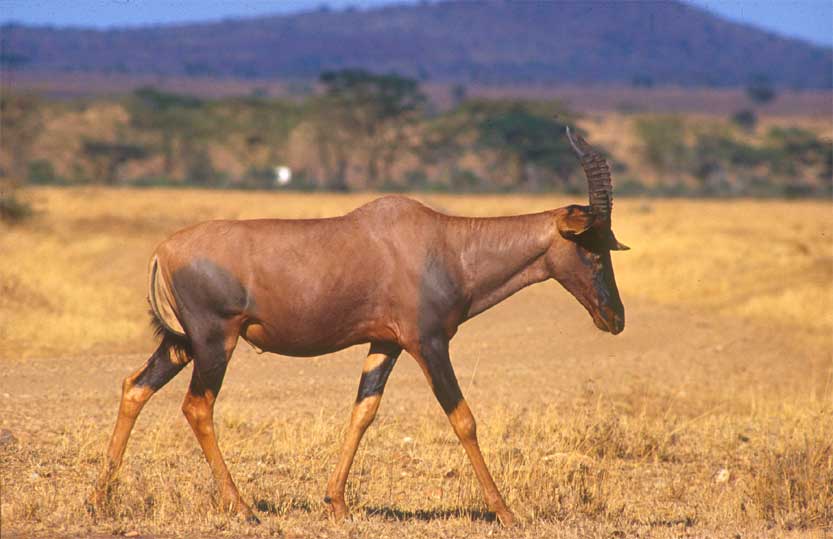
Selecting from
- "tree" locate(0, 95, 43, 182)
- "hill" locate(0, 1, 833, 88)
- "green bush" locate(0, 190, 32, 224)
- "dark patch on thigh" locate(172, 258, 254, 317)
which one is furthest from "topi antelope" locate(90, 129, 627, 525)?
"hill" locate(0, 1, 833, 88)

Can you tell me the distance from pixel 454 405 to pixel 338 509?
0.89 metres

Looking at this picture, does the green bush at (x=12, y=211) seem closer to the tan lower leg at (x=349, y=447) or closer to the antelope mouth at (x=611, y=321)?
the tan lower leg at (x=349, y=447)

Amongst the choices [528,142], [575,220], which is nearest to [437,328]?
[575,220]

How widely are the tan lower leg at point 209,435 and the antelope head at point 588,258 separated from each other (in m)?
2.12

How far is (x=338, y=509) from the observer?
7809 mm

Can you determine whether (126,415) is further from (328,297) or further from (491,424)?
(491,424)

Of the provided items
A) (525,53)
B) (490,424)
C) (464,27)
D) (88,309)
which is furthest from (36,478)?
(464,27)

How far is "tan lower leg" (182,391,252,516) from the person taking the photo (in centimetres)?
766

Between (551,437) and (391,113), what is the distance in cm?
5418

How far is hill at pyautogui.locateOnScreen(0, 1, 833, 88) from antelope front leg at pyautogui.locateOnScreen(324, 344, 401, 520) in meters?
134

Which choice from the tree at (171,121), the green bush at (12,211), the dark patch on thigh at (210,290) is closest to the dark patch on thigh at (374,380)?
the dark patch on thigh at (210,290)

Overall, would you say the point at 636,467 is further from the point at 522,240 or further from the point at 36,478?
the point at 36,478

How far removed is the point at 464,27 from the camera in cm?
19288

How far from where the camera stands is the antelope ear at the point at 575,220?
25.6 ft
